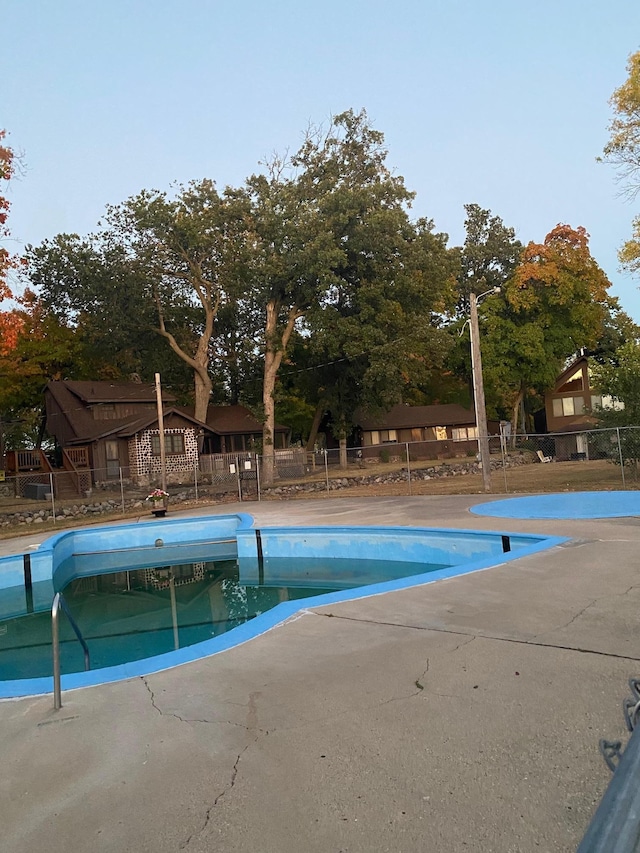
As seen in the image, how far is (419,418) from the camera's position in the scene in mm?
52906

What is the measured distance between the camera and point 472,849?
2.61m

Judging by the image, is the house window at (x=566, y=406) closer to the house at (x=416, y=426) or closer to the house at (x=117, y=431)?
the house at (x=416, y=426)

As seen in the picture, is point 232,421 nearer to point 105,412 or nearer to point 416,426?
point 105,412

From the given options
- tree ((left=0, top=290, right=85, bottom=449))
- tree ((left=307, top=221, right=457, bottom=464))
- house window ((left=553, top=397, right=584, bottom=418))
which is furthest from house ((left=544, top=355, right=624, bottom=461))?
tree ((left=0, top=290, right=85, bottom=449))

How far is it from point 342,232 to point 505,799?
117ft

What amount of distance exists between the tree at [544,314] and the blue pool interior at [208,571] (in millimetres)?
33766

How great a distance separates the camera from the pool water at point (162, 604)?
9.30 metres

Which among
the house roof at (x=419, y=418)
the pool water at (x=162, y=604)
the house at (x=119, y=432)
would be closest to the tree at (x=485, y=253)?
the house roof at (x=419, y=418)

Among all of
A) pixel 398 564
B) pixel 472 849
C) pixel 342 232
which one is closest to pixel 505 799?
pixel 472 849

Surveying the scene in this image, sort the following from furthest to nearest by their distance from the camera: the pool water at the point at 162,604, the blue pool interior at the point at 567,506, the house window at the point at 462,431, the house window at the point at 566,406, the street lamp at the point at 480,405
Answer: the house window at the point at 462,431
the house window at the point at 566,406
the street lamp at the point at 480,405
the blue pool interior at the point at 567,506
the pool water at the point at 162,604

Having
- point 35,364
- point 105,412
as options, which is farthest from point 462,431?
point 35,364

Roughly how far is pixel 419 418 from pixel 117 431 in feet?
87.9

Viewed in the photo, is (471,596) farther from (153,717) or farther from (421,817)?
(421,817)

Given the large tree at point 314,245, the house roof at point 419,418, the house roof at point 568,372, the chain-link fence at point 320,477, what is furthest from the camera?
the house roof at point 419,418
